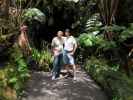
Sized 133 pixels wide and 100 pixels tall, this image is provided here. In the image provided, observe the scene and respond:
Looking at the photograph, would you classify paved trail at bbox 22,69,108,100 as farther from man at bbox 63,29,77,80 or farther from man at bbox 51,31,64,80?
man at bbox 63,29,77,80

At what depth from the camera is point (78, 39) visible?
16578mm

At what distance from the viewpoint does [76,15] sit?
21484 millimetres

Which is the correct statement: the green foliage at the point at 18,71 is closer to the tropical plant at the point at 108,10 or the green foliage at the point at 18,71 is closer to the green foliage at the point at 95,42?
the green foliage at the point at 95,42

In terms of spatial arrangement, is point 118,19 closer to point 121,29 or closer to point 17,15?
point 121,29

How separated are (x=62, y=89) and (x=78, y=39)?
422cm

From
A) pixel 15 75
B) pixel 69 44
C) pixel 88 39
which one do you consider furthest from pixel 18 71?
pixel 88 39

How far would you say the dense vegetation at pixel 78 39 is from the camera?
12.8 m

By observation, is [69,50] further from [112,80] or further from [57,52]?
[112,80]

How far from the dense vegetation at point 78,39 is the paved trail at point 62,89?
0.29 metres

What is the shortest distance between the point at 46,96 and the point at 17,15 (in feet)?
24.3

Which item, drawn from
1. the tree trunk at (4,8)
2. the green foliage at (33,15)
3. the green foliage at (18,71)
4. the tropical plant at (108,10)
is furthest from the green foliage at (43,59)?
the tropical plant at (108,10)

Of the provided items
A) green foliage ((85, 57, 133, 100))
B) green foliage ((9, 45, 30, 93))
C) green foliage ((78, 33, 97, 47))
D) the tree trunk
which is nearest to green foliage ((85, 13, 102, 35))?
green foliage ((78, 33, 97, 47))

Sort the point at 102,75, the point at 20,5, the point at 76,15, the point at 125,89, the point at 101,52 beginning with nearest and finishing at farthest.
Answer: the point at 125,89, the point at 102,75, the point at 101,52, the point at 20,5, the point at 76,15

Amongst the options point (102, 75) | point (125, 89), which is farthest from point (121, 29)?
point (125, 89)
